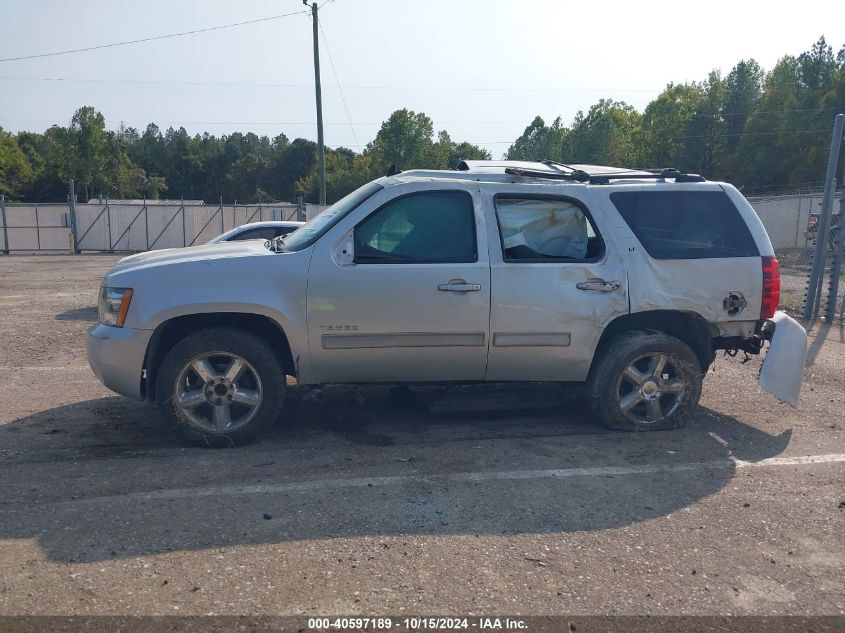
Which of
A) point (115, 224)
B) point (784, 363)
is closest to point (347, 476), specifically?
point (784, 363)

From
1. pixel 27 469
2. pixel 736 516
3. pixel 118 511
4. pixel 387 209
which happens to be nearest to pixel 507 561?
pixel 736 516

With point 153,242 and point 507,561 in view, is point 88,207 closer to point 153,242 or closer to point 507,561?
point 153,242

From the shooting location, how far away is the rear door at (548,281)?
5.39 metres

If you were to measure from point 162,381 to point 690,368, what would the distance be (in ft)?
12.9

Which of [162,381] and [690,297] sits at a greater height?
[690,297]

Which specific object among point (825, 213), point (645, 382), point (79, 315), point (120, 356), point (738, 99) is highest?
point (738, 99)

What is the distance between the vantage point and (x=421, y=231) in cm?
543

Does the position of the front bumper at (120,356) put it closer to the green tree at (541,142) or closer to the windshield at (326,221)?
the windshield at (326,221)

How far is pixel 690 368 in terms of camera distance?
5.71m

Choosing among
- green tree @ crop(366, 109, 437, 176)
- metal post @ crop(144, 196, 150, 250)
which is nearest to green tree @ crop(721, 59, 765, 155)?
green tree @ crop(366, 109, 437, 176)

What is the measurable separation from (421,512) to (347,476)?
746 millimetres

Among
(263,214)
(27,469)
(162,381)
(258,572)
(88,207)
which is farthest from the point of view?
(263,214)

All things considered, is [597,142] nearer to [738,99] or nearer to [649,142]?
[649,142]

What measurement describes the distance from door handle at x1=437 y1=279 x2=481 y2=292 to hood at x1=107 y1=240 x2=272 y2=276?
1285 millimetres
